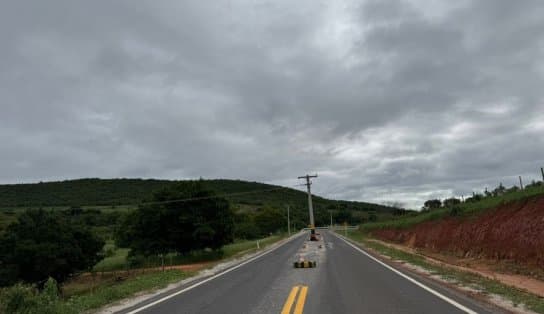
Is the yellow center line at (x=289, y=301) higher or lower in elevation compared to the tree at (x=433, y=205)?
lower

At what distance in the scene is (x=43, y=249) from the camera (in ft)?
101

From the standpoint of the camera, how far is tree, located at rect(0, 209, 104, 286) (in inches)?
1196

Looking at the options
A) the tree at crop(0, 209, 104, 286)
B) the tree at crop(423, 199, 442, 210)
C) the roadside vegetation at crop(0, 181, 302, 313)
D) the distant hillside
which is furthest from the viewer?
the distant hillside

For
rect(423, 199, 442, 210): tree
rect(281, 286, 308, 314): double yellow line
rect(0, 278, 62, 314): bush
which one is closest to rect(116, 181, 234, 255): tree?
rect(281, 286, 308, 314): double yellow line

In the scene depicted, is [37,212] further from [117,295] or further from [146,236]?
[117,295]

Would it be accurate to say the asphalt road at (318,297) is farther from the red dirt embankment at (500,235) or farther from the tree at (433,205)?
the tree at (433,205)

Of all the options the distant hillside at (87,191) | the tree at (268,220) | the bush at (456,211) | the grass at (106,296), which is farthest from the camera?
the distant hillside at (87,191)

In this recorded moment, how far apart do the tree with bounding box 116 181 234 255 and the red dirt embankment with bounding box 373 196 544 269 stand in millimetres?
17845

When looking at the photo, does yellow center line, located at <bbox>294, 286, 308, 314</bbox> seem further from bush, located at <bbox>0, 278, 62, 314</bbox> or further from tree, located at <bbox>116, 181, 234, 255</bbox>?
tree, located at <bbox>116, 181, 234, 255</bbox>

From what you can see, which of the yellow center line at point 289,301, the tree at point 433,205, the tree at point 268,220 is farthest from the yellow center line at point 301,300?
the tree at point 268,220

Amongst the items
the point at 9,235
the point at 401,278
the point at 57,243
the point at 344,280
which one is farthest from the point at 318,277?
the point at 9,235

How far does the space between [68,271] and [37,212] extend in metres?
5.67

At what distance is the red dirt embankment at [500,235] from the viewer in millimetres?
17672

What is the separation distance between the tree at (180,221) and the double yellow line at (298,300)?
966 inches
